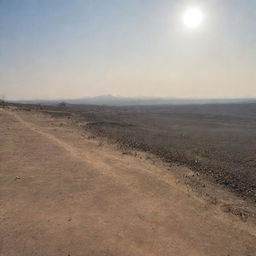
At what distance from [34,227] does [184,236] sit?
3.93m

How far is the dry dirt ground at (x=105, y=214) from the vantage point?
729 cm

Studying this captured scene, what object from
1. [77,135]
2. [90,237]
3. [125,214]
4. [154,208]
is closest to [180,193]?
[154,208]

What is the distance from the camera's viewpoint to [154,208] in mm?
9453

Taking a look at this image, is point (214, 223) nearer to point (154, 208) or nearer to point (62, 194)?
point (154, 208)

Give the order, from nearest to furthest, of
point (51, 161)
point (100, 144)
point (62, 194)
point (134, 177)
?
1. point (62, 194)
2. point (134, 177)
3. point (51, 161)
4. point (100, 144)

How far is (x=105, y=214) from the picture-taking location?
29.1ft

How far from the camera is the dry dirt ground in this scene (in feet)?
23.9

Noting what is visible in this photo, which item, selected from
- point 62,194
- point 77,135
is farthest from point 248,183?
point 77,135

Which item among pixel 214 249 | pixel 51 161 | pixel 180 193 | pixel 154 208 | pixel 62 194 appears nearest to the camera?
pixel 214 249

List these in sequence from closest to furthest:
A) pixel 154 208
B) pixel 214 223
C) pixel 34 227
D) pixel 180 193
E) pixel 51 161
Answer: pixel 34 227 → pixel 214 223 → pixel 154 208 → pixel 180 193 → pixel 51 161

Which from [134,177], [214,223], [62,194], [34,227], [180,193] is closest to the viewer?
[34,227]

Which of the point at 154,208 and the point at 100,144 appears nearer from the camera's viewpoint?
the point at 154,208

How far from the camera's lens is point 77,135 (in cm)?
2203

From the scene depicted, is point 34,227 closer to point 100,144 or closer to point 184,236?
point 184,236
